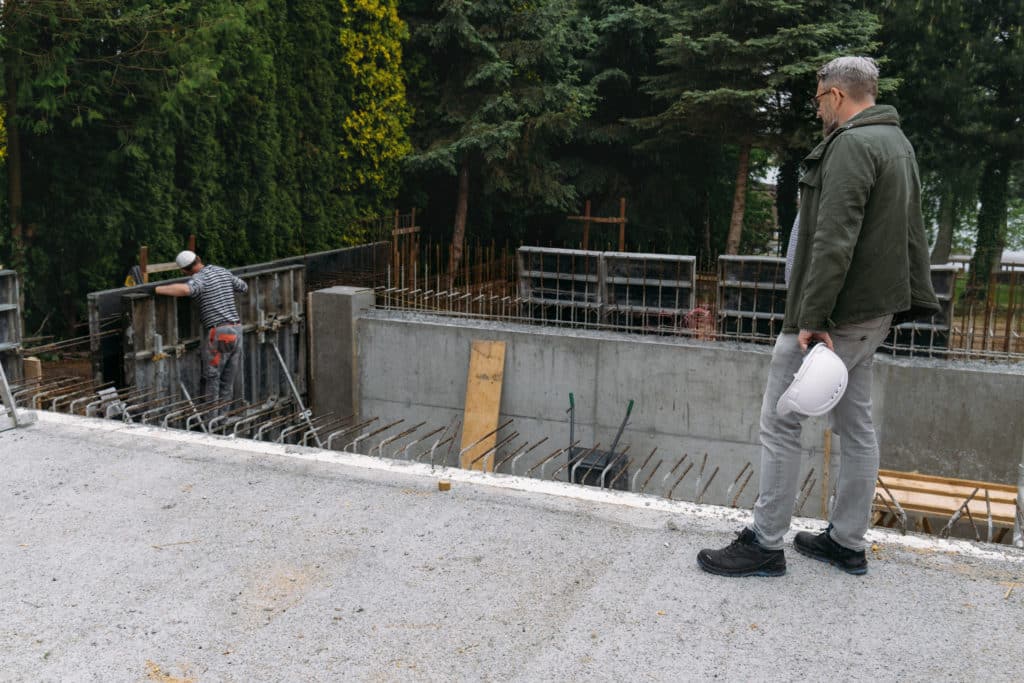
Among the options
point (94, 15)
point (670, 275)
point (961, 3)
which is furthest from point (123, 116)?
point (961, 3)

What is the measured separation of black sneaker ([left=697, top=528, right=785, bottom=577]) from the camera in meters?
3.88

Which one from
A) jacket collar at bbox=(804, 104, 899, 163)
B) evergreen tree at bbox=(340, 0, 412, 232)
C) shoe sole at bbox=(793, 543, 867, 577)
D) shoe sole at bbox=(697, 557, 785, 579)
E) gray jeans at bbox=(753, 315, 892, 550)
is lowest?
shoe sole at bbox=(697, 557, 785, 579)

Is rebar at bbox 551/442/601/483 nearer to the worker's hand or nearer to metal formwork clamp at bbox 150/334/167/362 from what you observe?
metal formwork clamp at bbox 150/334/167/362

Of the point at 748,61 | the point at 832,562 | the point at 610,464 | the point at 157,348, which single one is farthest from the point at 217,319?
the point at 748,61

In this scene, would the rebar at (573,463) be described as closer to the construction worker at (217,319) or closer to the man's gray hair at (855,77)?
the construction worker at (217,319)

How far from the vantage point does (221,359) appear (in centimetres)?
1140

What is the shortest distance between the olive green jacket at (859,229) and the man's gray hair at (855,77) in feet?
0.26

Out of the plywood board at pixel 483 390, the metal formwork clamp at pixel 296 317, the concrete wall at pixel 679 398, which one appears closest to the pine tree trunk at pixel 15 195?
the metal formwork clamp at pixel 296 317

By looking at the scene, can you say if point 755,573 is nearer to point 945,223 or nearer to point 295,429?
point 295,429

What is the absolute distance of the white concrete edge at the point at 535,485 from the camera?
4.23 m

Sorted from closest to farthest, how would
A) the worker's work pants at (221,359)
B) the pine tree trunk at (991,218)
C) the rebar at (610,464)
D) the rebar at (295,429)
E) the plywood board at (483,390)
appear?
1. the rebar at (610,464)
2. the rebar at (295,429)
3. the worker's work pants at (221,359)
4. the plywood board at (483,390)
5. the pine tree trunk at (991,218)

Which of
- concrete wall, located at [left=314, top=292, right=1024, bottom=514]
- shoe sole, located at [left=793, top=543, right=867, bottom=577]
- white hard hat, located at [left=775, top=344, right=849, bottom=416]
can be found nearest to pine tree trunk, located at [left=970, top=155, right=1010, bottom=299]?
concrete wall, located at [left=314, top=292, right=1024, bottom=514]

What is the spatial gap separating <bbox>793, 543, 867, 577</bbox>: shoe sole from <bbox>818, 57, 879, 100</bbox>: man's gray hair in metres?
1.89

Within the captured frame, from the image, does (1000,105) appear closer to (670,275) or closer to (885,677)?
(670,275)
